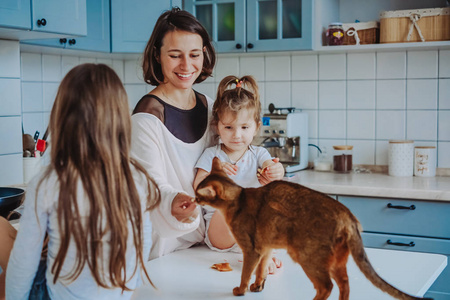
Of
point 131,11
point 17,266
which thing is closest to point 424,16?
point 131,11

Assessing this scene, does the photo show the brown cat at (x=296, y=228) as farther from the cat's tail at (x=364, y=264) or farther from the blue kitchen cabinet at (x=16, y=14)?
Answer: the blue kitchen cabinet at (x=16, y=14)

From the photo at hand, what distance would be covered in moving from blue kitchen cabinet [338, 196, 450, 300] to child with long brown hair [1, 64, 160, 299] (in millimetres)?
1981

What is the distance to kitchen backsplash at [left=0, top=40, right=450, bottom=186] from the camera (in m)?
3.29

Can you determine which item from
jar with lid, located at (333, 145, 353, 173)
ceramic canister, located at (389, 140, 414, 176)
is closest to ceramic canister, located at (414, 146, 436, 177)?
ceramic canister, located at (389, 140, 414, 176)

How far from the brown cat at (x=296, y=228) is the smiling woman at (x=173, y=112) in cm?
42

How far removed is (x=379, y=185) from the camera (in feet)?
9.62

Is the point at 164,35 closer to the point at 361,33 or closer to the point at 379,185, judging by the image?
the point at 379,185

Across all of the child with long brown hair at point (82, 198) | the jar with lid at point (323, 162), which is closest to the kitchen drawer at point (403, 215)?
the jar with lid at point (323, 162)

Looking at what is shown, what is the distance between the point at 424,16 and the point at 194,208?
2231 mm

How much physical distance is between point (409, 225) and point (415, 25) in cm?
110

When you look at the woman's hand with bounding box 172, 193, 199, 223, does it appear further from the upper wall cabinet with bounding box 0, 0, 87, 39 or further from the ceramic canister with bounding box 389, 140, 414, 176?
the ceramic canister with bounding box 389, 140, 414, 176

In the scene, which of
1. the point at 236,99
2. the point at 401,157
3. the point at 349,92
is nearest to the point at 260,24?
the point at 349,92

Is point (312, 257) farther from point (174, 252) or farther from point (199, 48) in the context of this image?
point (199, 48)

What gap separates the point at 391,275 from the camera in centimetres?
152
